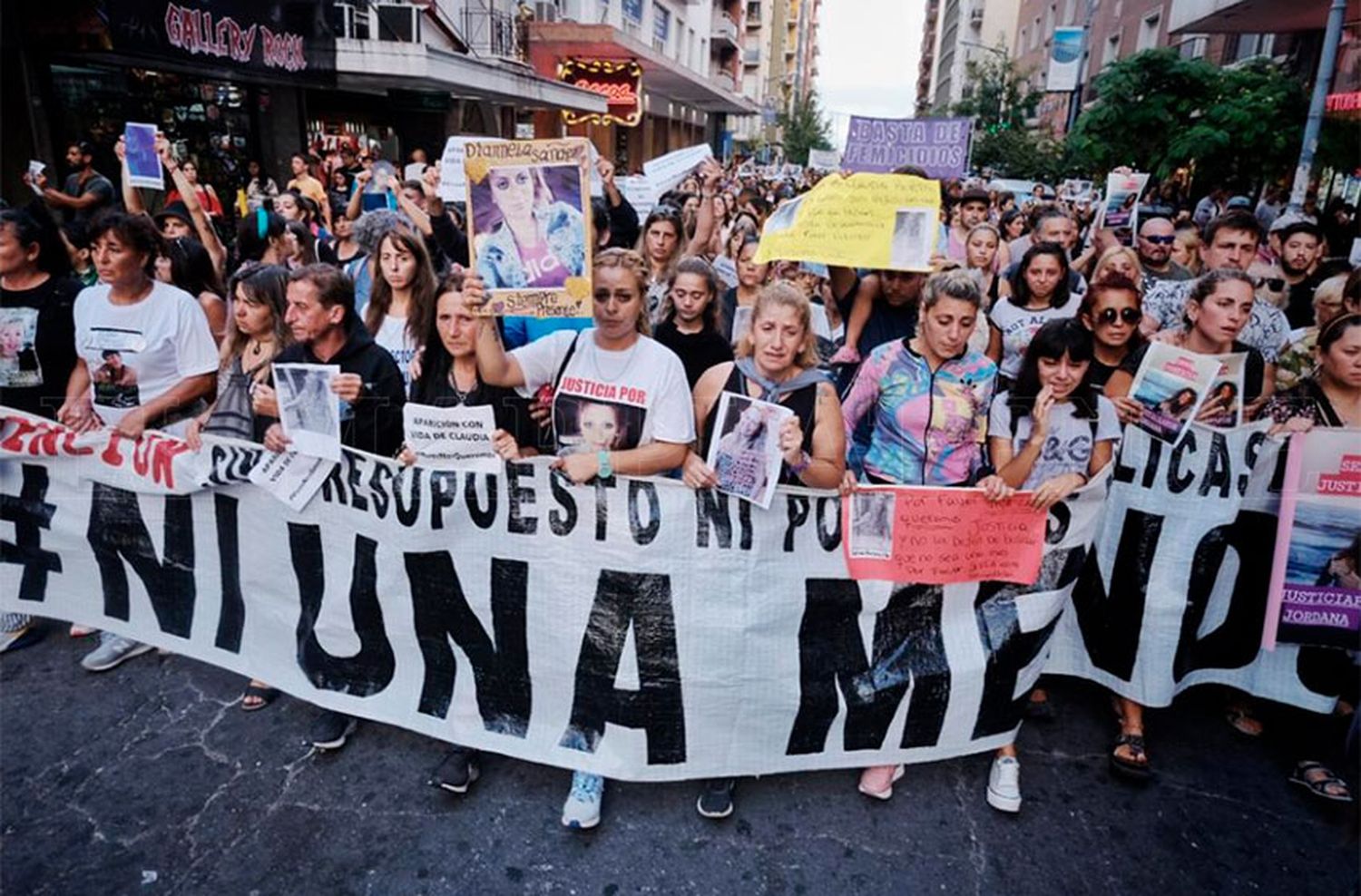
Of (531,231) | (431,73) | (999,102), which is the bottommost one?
(531,231)

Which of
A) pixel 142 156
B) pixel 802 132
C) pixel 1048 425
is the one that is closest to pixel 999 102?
pixel 142 156

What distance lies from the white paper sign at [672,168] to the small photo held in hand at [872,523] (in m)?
4.19

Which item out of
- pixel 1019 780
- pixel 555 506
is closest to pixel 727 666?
pixel 555 506

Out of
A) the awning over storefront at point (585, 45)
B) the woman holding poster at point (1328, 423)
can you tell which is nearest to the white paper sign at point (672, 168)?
the woman holding poster at point (1328, 423)

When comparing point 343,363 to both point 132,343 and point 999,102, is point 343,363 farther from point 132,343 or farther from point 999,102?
point 999,102

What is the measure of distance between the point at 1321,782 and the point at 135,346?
202 inches

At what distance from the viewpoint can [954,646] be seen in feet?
10.1

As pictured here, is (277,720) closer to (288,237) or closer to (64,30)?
(288,237)

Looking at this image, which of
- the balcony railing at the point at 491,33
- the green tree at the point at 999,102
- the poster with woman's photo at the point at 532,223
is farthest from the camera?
the green tree at the point at 999,102

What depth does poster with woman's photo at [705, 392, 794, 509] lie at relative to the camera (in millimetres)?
2805

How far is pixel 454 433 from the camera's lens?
3.03m

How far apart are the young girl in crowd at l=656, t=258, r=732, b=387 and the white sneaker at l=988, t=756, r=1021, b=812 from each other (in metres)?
2.09

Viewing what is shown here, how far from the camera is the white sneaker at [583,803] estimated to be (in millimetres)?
2918

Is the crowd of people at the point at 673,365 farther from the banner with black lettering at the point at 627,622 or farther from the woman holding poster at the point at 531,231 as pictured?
the banner with black lettering at the point at 627,622
